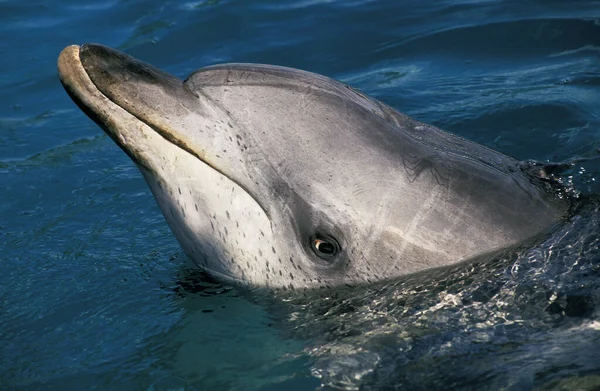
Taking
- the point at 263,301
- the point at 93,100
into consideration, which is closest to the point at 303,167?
the point at 263,301

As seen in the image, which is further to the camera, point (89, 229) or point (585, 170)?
point (89, 229)

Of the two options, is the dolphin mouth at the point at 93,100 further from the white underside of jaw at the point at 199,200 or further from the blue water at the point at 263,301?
the blue water at the point at 263,301

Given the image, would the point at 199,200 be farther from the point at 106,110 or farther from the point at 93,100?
the point at 93,100

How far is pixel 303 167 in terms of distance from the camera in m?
5.59

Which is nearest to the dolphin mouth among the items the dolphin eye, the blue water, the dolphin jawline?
the dolphin jawline

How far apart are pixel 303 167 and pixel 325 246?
1.90 ft

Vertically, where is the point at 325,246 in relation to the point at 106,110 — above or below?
below

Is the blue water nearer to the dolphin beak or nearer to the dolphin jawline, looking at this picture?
the dolphin jawline

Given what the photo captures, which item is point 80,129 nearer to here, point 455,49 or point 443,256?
point 455,49

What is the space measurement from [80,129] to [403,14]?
18.7 feet

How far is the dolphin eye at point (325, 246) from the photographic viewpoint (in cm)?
571

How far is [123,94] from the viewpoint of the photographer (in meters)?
5.57

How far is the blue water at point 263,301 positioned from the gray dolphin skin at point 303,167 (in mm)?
320

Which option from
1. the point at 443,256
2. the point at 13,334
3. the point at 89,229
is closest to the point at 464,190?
the point at 443,256
